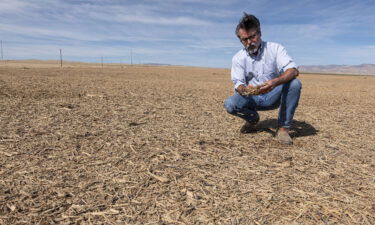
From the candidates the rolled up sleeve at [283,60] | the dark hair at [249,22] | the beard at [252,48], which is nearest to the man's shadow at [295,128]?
the rolled up sleeve at [283,60]

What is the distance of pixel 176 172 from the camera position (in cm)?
298

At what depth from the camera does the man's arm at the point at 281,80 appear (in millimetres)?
3908

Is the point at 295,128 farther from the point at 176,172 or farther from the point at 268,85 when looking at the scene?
the point at 176,172

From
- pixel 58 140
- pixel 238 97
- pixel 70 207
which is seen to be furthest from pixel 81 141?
pixel 238 97

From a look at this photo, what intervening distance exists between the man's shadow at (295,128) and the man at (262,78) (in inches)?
19.0

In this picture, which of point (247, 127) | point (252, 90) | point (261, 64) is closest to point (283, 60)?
point (261, 64)

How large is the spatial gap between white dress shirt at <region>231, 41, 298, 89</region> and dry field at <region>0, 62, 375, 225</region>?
94 cm

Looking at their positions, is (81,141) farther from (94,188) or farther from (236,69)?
(236,69)

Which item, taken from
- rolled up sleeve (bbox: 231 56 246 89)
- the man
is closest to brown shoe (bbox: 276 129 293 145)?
the man

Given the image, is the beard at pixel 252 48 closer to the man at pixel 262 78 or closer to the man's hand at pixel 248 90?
the man at pixel 262 78

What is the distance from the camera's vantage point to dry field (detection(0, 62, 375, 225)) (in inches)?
89.2

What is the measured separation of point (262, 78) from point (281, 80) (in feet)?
1.45

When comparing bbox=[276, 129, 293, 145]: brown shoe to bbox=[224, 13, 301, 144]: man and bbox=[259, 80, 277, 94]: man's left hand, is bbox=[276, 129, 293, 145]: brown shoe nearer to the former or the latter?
bbox=[224, 13, 301, 144]: man

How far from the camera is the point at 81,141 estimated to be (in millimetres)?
3857
